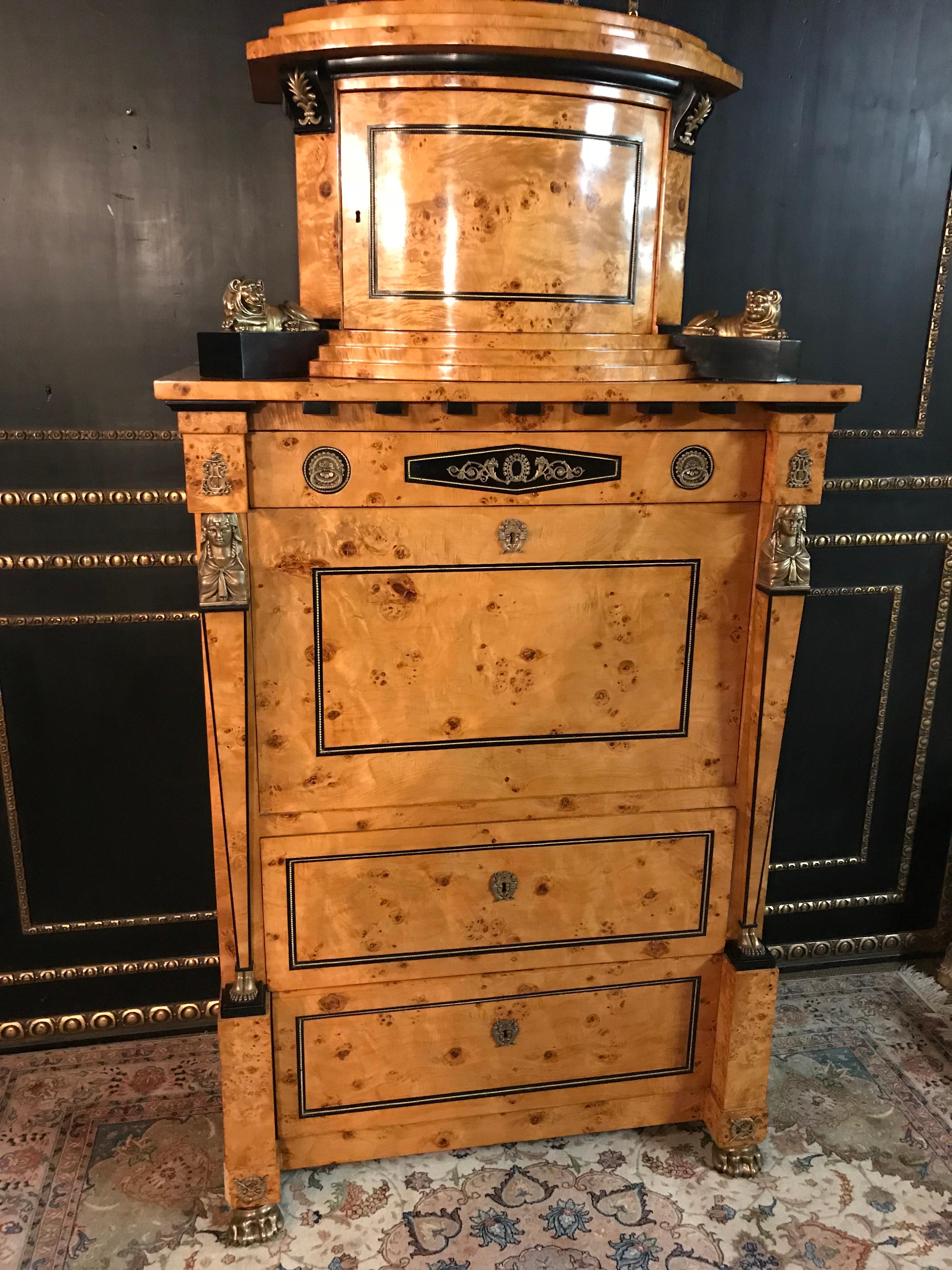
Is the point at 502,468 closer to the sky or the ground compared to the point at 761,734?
closer to the sky

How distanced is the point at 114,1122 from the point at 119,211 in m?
1.96

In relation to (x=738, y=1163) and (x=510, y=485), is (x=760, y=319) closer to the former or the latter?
(x=510, y=485)

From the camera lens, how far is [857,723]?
2.64m

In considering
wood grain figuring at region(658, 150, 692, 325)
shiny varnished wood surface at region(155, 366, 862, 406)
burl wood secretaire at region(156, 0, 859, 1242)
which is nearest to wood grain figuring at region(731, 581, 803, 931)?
burl wood secretaire at region(156, 0, 859, 1242)

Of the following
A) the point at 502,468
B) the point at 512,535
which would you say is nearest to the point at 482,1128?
the point at 512,535

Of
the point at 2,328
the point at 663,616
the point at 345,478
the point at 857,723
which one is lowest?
the point at 857,723

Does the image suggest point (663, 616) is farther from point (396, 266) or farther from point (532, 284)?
point (396, 266)

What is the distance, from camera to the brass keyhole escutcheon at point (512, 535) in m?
1.75

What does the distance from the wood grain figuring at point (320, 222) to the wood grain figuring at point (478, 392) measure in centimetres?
24

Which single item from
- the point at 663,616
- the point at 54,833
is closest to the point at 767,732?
the point at 663,616

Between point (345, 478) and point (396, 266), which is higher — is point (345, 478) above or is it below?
below

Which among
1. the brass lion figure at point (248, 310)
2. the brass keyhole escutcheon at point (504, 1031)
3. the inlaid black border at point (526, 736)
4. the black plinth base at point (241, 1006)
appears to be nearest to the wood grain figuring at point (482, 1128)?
the brass keyhole escutcheon at point (504, 1031)

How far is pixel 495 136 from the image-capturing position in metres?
1.62

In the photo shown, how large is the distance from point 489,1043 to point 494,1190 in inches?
12.0
